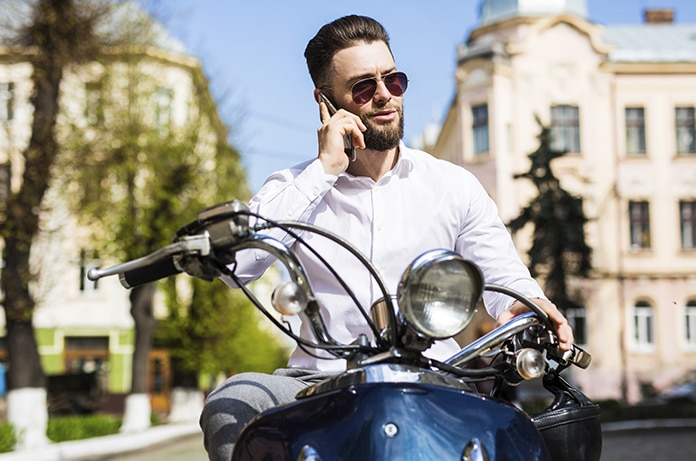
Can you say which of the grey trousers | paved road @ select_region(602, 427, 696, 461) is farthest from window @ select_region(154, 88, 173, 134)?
the grey trousers

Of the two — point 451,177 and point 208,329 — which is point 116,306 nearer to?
point 208,329

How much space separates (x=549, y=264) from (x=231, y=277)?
2858cm

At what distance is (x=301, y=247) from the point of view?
9.45 feet

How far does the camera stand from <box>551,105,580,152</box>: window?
38.5 m

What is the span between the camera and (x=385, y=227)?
114 inches

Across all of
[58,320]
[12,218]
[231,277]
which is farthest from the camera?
[58,320]

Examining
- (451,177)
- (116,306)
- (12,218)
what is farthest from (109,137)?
(116,306)

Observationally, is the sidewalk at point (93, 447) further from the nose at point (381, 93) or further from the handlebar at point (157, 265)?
the handlebar at point (157, 265)

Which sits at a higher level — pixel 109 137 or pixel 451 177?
pixel 109 137

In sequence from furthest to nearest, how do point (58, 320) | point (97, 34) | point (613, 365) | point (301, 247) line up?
1. point (58, 320)
2. point (613, 365)
3. point (97, 34)
4. point (301, 247)

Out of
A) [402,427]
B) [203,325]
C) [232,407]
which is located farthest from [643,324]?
[402,427]

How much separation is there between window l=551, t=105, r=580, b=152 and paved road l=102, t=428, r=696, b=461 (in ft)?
57.4

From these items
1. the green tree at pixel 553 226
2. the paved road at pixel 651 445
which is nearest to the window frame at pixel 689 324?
the green tree at pixel 553 226

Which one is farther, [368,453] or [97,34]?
[97,34]
